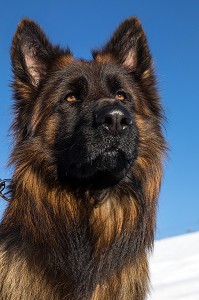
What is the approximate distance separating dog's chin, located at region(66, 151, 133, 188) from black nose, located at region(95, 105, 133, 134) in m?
0.27

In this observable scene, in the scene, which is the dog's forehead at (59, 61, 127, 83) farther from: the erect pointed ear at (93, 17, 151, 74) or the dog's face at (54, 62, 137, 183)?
the erect pointed ear at (93, 17, 151, 74)

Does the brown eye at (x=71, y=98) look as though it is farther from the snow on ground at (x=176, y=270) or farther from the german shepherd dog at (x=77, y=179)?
the snow on ground at (x=176, y=270)

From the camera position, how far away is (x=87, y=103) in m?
5.48

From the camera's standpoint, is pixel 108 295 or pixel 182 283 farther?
pixel 182 283

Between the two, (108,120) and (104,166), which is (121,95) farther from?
(104,166)

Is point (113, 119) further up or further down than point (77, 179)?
further up

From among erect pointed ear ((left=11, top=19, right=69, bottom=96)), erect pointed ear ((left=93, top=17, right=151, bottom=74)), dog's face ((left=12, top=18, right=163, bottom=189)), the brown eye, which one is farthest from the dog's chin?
erect pointed ear ((left=93, top=17, right=151, bottom=74))

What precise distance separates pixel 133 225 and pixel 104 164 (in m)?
0.87

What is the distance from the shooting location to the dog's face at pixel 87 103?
506 centimetres

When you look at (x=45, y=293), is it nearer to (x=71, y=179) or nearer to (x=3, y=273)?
(x=3, y=273)

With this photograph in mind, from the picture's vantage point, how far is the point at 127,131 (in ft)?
16.6

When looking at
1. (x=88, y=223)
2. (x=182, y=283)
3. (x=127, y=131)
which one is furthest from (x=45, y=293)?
(x=182, y=283)

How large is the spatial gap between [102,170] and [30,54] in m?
1.85

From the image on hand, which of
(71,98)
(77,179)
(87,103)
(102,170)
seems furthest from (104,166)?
(71,98)
